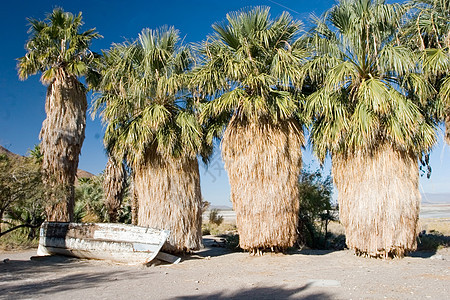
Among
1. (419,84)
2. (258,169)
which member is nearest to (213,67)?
(258,169)

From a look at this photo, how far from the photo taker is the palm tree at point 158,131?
10.0m

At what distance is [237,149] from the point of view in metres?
10.0

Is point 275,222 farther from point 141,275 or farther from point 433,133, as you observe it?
point 433,133

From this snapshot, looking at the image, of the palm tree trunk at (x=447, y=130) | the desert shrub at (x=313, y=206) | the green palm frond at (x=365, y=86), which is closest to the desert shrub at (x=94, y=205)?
the desert shrub at (x=313, y=206)

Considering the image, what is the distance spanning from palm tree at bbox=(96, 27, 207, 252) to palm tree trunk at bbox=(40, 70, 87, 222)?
1.90 metres

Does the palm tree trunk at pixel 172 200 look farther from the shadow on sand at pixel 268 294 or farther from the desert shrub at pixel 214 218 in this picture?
the desert shrub at pixel 214 218

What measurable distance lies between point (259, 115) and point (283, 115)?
0.72 m

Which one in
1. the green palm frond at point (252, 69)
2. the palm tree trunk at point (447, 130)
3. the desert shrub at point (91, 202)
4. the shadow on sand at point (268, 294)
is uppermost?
the green palm frond at point (252, 69)

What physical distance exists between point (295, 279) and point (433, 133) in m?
5.32

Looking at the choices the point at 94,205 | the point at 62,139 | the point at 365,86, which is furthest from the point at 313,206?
the point at 94,205

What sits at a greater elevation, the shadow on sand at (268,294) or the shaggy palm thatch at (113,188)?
the shaggy palm thatch at (113,188)

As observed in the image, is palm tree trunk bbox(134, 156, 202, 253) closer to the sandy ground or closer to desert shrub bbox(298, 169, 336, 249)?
the sandy ground

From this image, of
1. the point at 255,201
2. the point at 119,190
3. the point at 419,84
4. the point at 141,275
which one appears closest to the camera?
the point at 141,275

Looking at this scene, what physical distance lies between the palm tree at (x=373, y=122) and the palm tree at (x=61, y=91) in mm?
7938
